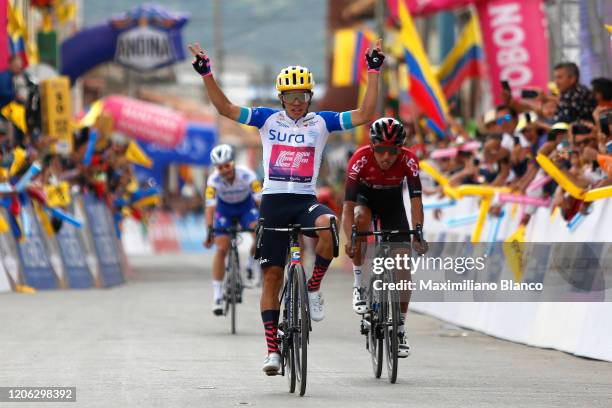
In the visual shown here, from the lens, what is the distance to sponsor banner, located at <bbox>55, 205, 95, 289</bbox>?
25219 millimetres

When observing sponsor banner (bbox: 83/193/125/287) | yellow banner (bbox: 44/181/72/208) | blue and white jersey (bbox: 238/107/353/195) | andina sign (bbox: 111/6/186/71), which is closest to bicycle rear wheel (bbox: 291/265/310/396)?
blue and white jersey (bbox: 238/107/353/195)

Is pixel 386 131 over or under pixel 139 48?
under

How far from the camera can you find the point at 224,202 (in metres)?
18.1

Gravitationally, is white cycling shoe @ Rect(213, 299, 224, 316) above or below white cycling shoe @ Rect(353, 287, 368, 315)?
below

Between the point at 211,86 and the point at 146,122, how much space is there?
43502mm

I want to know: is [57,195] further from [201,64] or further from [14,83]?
[201,64]

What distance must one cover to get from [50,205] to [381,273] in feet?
44.3

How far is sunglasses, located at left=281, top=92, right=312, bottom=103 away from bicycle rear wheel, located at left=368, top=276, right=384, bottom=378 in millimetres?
1563

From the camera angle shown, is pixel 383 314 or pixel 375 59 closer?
pixel 375 59

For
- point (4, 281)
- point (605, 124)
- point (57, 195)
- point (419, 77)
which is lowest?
point (4, 281)

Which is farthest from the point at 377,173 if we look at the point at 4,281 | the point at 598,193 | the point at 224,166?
the point at 4,281

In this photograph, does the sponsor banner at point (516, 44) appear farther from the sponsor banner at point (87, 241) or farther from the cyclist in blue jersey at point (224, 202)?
the sponsor banner at point (87, 241)

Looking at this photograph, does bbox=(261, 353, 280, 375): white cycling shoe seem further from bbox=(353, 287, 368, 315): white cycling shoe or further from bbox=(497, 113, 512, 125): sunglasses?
bbox=(497, 113, 512, 125): sunglasses

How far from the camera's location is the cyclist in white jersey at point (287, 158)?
1130 centimetres
